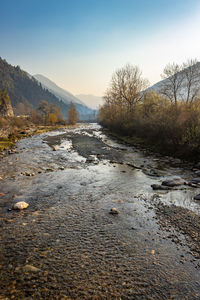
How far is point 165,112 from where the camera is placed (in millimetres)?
24328

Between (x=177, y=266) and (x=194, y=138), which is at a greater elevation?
(x=194, y=138)

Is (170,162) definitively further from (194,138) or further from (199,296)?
(199,296)

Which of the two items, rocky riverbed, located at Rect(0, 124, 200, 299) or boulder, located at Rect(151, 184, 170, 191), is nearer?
rocky riverbed, located at Rect(0, 124, 200, 299)

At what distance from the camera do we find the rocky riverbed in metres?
4.45

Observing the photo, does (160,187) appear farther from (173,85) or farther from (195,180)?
(173,85)

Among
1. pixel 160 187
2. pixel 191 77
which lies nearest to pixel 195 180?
pixel 160 187

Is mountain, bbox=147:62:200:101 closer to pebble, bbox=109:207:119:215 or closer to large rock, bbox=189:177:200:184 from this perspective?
large rock, bbox=189:177:200:184

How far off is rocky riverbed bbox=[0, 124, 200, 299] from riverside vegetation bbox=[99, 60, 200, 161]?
844 centimetres

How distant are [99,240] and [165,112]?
2243cm

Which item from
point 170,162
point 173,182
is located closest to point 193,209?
point 173,182

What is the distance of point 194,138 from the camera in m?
17.1

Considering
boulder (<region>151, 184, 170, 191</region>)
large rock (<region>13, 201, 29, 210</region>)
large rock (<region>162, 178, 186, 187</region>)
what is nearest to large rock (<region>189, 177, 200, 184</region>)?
large rock (<region>162, 178, 186, 187</region>)

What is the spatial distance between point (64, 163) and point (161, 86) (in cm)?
3001

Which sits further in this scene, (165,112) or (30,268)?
(165,112)
